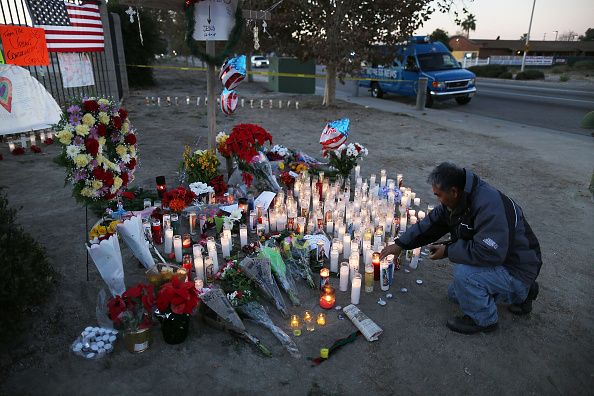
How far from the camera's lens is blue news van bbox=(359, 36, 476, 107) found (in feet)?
57.1

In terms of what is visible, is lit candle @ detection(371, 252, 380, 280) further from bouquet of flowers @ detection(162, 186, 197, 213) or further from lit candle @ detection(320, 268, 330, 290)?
bouquet of flowers @ detection(162, 186, 197, 213)

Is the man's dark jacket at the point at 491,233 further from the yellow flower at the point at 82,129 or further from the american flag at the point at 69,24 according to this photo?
the american flag at the point at 69,24

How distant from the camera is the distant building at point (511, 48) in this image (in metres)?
63.8

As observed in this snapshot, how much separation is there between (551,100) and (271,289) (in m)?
21.6

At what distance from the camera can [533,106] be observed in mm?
18406

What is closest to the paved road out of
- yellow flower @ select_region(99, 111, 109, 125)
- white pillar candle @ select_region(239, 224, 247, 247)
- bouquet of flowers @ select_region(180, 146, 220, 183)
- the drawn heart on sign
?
bouquet of flowers @ select_region(180, 146, 220, 183)

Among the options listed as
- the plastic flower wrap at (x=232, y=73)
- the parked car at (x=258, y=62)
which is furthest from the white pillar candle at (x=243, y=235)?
the parked car at (x=258, y=62)

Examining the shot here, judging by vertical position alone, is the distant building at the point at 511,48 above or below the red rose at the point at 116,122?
above

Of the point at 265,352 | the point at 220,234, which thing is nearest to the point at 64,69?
the point at 220,234

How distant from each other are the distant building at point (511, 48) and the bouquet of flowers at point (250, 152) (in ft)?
214

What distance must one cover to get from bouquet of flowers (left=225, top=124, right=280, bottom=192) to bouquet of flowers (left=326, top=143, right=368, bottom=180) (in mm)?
1291

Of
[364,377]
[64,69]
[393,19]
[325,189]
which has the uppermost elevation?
[393,19]

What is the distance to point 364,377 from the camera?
3299mm

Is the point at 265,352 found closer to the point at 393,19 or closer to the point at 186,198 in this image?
the point at 186,198
